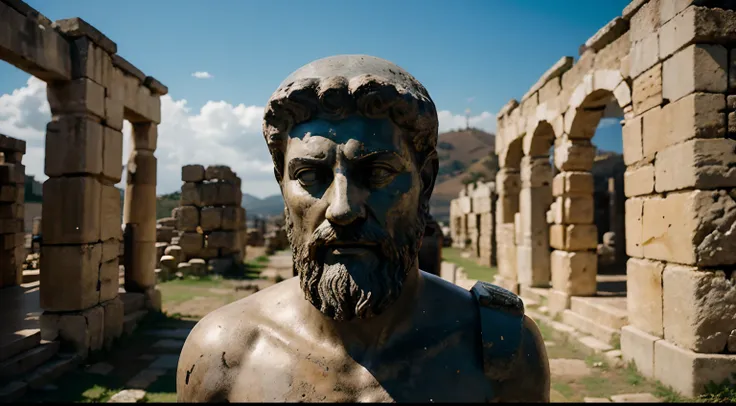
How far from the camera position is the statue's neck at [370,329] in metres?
1.73

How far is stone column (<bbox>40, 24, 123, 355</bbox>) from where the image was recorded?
5996 mm

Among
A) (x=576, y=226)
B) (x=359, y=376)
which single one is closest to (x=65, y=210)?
(x=359, y=376)

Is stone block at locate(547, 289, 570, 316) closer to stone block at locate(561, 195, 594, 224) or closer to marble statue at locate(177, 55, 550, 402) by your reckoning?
stone block at locate(561, 195, 594, 224)

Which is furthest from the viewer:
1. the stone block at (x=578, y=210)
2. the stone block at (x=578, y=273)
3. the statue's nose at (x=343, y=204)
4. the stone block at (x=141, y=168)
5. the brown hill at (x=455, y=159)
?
the brown hill at (x=455, y=159)

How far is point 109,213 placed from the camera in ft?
22.1

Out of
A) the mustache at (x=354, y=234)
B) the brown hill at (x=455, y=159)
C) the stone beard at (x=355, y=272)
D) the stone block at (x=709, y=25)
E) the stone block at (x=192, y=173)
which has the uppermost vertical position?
the brown hill at (x=455, y=159)

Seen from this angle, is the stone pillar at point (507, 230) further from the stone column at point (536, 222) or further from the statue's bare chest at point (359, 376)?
the statue's bare chest at point (359, 376)

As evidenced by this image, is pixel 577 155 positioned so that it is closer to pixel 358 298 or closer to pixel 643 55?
pixel 643 55

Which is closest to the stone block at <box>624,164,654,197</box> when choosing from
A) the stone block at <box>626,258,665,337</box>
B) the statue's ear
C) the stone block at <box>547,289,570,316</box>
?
the stone block at <box>626,258,665,337</box>

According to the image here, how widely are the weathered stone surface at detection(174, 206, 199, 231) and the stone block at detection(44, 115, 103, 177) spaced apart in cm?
864

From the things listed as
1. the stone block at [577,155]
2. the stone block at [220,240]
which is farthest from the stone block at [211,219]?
the stone block at [577,155]

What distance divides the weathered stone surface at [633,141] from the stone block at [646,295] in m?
1.32

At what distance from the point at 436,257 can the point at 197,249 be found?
11299 mm

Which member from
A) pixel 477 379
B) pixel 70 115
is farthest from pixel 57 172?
pixel 477 379
